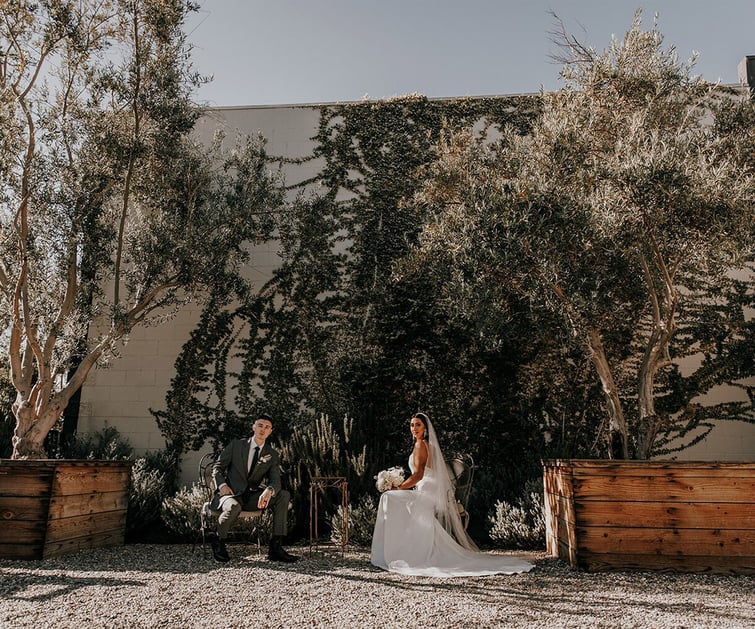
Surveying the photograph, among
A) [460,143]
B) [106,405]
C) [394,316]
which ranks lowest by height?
[106,405]

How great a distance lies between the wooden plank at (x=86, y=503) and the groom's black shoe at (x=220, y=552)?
1.43 m

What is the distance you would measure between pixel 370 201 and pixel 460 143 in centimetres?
242

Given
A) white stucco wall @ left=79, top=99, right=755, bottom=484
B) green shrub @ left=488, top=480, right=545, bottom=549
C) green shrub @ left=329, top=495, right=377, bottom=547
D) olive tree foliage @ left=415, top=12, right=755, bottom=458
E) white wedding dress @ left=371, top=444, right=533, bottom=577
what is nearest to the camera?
white wedding dress @ left=371, top=444, right=533, bottom=577

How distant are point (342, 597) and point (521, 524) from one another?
9.12 ft

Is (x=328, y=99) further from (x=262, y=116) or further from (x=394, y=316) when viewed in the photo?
(x=394, y=316)

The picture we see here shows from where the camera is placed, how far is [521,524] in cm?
613

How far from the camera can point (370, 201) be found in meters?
8.91

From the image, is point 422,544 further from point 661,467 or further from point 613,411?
point 613,411

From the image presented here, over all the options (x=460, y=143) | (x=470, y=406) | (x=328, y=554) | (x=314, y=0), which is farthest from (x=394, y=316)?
(x=314, y=0)

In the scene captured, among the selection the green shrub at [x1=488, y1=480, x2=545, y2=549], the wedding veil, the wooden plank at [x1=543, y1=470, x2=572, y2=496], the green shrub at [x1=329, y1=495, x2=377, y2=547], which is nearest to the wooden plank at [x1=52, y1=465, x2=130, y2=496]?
the green shrub at [x1=329, y1=495, x2=377, y2=547]

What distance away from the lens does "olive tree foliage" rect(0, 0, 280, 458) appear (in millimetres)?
6051

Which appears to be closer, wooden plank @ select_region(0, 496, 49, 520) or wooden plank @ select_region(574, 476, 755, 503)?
wooden plank @ select_region(574, 476, 755, 503)

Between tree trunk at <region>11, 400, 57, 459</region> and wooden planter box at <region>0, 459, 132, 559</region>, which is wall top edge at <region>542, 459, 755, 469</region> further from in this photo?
tree trunk at <region>11, 400, 57, 459</region>

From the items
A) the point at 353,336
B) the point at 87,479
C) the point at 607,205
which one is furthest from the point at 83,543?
the point at 607,205
